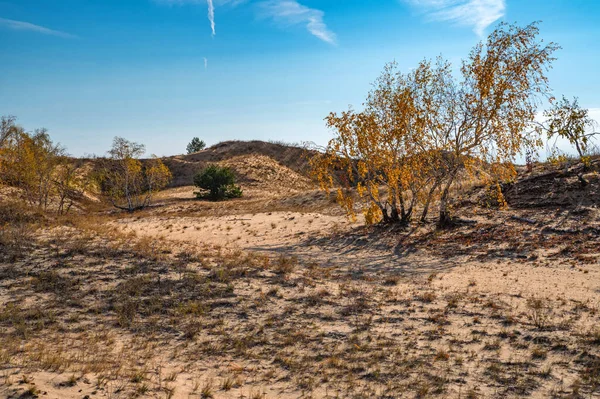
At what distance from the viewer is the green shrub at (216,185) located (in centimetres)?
4088

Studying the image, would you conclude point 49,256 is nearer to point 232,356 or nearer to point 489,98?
point 232,356

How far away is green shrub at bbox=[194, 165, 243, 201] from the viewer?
4088 cm

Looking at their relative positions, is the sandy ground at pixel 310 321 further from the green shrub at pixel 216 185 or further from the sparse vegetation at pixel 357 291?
the green shrub at pixel 216 185

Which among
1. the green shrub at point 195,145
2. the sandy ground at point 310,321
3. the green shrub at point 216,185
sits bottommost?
the sandy ground at point 310,321

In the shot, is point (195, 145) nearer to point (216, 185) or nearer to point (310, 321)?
point (216, 185)

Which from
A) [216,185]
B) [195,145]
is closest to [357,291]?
[216,185]

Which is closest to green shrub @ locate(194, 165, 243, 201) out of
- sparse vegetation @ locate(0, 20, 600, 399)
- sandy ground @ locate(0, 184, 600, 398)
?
sparse vegetation @ locate(0, 20, 600, 399)

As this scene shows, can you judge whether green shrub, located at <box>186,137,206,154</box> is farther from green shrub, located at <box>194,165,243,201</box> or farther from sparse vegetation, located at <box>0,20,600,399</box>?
sparse vegetation, located at <box>0,20,600,399</box>

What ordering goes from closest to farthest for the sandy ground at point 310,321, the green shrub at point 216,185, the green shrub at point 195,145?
the sandy ground at point 310,321
the green shrub at point 216,185
the green shrub at point 195,145

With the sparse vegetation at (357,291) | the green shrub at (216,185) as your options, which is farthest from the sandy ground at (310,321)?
the green shrub at (216,185)

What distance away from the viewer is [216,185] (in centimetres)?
4100

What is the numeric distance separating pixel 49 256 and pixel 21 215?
609 cm

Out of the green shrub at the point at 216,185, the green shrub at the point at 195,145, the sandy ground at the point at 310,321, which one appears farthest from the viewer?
the green shrub at the point at 195,145

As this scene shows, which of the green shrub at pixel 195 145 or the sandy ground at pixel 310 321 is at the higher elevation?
the green shrub at pixel 195 145
